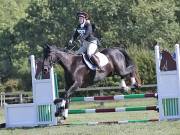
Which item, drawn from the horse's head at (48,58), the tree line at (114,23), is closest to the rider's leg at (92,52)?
the horse's head at (48,58)

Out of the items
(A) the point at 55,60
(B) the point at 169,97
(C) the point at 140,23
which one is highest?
(C) the point at 140,23

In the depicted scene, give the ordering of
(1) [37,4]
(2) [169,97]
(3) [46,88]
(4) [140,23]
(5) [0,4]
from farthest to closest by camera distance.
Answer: (5) [0,4]
(1) [37,4]
(4) [140,23]
(3) [46,88]
(2) [169,97]

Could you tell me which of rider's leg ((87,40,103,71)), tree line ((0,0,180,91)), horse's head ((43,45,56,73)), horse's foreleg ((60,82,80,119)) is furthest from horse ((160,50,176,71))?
tree line ((0,0,180,91))

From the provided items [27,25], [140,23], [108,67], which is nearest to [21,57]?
[27,25]

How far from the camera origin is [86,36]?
13.1 meters

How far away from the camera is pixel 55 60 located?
41.6 ft

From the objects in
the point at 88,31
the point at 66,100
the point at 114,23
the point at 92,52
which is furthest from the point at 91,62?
the point at 114,23

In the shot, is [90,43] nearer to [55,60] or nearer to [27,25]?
[55,60]

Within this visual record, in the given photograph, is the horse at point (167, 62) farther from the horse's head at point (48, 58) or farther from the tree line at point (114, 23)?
the tree line at point (114, 23)

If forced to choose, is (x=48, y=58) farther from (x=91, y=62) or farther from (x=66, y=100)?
(x=91, y=62)

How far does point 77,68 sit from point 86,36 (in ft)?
2.61

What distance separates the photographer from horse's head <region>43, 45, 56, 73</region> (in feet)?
40.9

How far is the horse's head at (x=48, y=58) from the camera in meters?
12.5

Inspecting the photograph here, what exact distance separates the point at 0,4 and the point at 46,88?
5030cm
